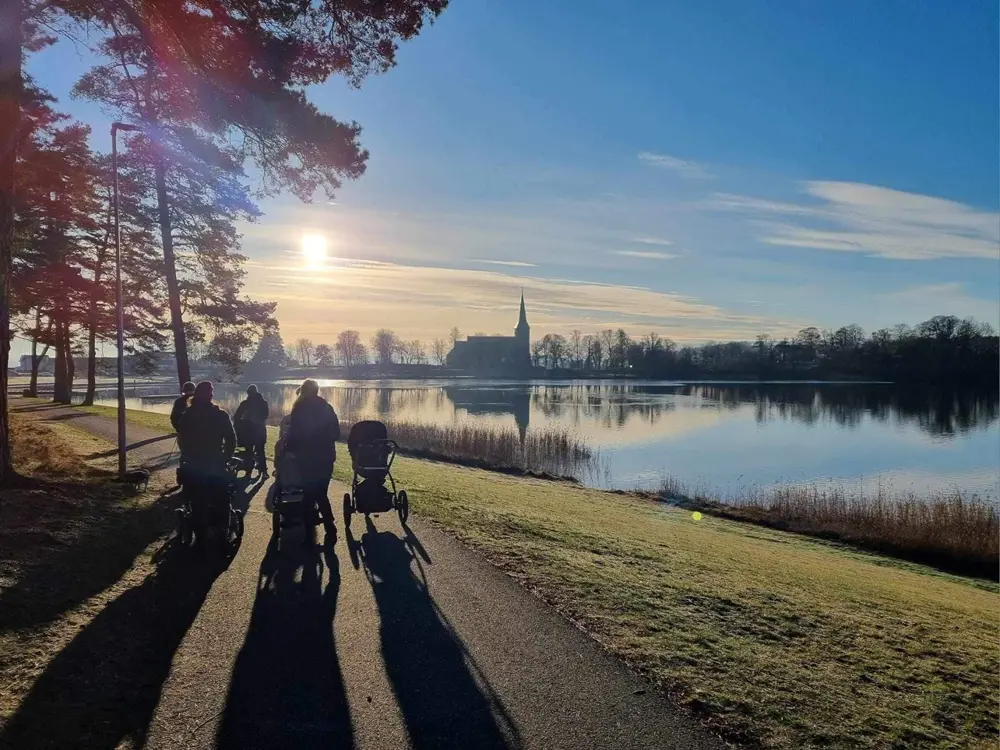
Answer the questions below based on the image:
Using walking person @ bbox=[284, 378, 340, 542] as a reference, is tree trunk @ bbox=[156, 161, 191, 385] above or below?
above

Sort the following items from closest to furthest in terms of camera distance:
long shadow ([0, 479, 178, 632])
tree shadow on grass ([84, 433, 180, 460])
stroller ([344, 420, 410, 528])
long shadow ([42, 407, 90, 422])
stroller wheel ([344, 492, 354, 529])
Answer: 1. long shadow ([0, 479, 178, 632])
2. stroller ([344, 420, 410, 528])
3. stroller wheel ([344, 492, 354, 529])
4. tree shadow on grass ([84, 433, 180, 460])
5. long shadow ([42, 407, 90, 422])

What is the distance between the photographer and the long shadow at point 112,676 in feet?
11.7

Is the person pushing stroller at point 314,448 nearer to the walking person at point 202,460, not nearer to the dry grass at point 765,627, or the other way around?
the walking person at point 202,460

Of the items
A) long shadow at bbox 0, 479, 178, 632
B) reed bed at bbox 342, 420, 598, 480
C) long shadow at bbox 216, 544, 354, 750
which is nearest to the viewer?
long shadow at bbox 216, 544, 354, 750

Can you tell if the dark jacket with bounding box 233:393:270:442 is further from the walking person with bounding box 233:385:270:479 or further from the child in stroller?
the child in stroller

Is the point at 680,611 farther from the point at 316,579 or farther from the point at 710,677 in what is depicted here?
the point at 316,579

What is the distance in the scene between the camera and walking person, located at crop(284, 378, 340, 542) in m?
7.67

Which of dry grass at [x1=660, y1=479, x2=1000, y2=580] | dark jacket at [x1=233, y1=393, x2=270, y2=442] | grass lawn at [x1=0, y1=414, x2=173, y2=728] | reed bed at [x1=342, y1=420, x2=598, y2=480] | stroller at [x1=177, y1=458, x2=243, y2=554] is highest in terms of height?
dark jacket at [x1=233, y1=393, x2=270, y2=442]

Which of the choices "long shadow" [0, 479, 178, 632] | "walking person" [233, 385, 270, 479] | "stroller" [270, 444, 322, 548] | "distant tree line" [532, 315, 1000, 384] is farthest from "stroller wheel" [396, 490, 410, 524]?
"distant tree line" [532, 315, 1000, 384]

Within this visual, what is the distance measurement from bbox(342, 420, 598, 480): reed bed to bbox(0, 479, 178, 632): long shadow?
1510 cm

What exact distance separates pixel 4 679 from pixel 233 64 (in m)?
8.29

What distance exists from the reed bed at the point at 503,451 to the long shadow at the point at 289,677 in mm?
17591

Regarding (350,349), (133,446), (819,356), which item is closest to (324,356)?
(350,349)

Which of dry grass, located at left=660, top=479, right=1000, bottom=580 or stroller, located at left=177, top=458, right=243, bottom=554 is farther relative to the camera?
dry grass, located at left=660, top=479, right=1000, bottom=580
